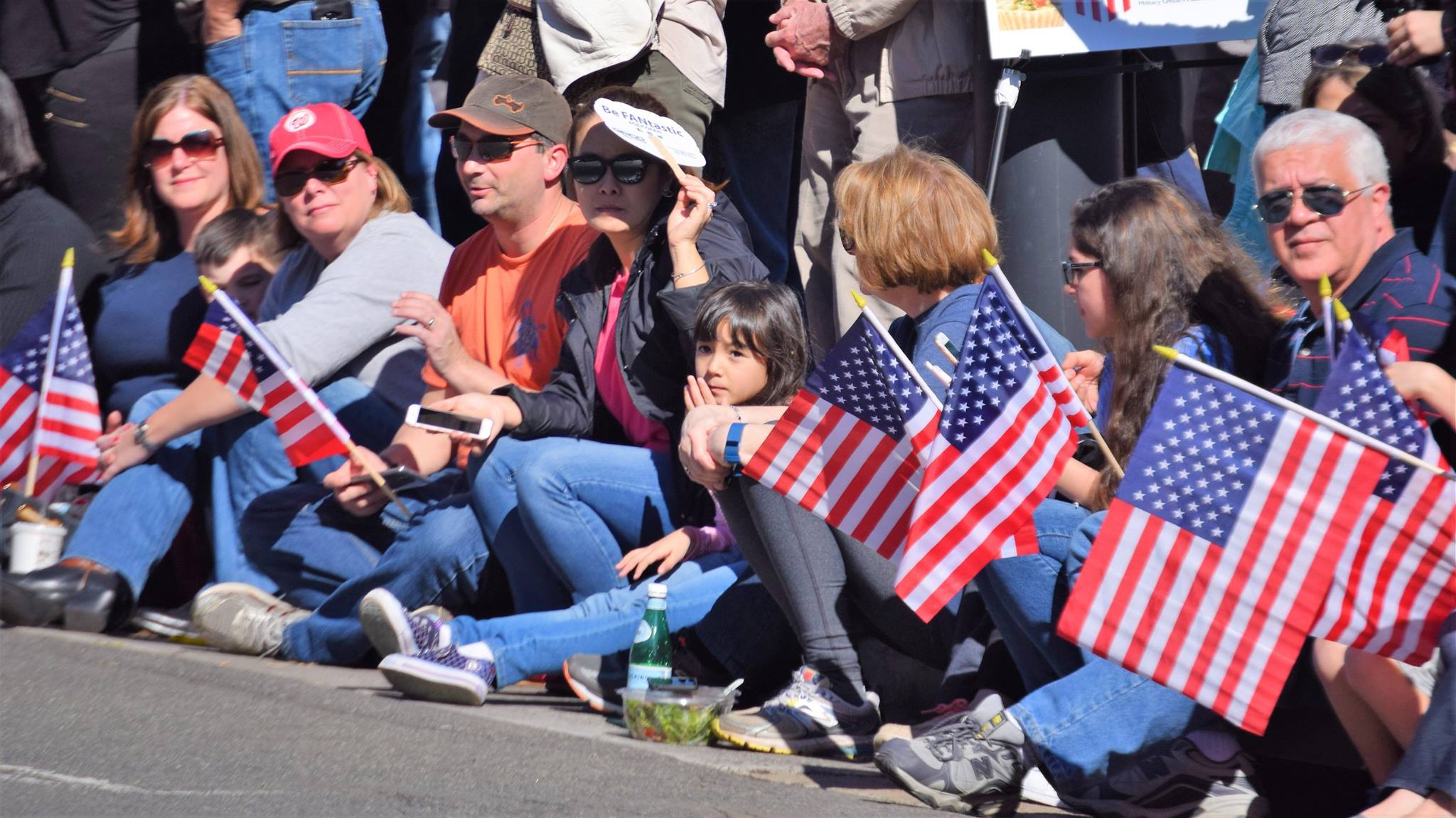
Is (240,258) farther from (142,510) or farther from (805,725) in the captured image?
(805,725)

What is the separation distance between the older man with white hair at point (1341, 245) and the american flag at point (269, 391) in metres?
3.11

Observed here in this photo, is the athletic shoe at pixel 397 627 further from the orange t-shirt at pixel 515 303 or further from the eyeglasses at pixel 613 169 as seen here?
the eyeglasses at pixel 613 169

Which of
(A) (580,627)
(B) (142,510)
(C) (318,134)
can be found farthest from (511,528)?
(C) (318,134)

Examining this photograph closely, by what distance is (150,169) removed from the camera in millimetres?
7117

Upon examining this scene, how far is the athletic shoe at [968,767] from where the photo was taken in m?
3.92

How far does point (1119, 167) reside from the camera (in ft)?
20.0

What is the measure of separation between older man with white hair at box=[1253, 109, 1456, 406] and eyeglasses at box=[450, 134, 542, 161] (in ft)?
9.35

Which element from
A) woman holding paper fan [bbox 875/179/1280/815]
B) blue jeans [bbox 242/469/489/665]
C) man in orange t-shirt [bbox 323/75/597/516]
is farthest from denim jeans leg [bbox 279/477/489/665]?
woman holding paper fan [bbox 875/179/1280/815]

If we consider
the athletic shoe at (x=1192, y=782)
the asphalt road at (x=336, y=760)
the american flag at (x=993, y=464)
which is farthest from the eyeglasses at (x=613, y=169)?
the athletic shoe at (x=1192, y=782)

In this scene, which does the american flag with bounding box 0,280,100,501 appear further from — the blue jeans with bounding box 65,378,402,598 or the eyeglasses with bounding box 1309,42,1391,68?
the eyeglasses with bounding box 1309,42,1391,68

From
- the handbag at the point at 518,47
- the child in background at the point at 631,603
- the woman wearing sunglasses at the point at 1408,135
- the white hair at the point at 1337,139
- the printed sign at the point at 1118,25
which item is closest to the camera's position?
the white hair at the point at 1337,139

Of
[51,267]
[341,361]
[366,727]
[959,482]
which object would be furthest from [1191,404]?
[51,267]

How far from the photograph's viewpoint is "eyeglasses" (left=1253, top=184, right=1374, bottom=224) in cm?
391

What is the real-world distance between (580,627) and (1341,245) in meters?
2.36
